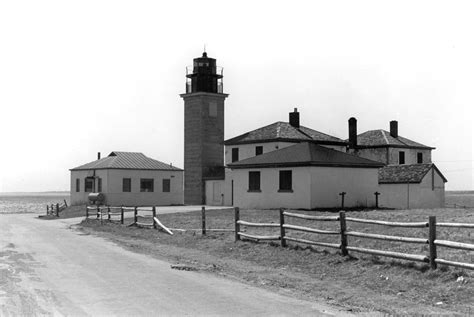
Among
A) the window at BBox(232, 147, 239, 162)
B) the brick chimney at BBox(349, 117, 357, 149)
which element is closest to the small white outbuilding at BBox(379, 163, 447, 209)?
the brick chimney at BBox(349, 117, 357, 149)

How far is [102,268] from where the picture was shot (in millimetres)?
15531

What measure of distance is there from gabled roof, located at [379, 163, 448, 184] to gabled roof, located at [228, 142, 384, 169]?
4986 mm

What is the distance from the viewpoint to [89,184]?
5981cm

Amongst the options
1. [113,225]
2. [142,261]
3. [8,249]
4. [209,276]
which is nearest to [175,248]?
[142,261]

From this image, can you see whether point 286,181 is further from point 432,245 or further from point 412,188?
point 432,245

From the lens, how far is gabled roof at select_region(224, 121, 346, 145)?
52.0 metres

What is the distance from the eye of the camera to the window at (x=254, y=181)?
4153cm

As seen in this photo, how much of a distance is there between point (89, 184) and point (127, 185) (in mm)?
4315

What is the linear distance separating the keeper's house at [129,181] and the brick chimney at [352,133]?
1591cm

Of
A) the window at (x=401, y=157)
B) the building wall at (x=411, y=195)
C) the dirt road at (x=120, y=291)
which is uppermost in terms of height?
the window at (x=401, y=157)

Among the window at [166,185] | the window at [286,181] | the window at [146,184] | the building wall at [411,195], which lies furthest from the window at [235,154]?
the window at [286,181]

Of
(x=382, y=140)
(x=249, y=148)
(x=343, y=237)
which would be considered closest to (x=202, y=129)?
(x=249, y=148)

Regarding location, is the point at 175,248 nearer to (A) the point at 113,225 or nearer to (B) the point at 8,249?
(B) the point at 8,249

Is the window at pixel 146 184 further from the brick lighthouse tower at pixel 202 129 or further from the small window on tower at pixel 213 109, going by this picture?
the small window on tower at pixel 213 109
